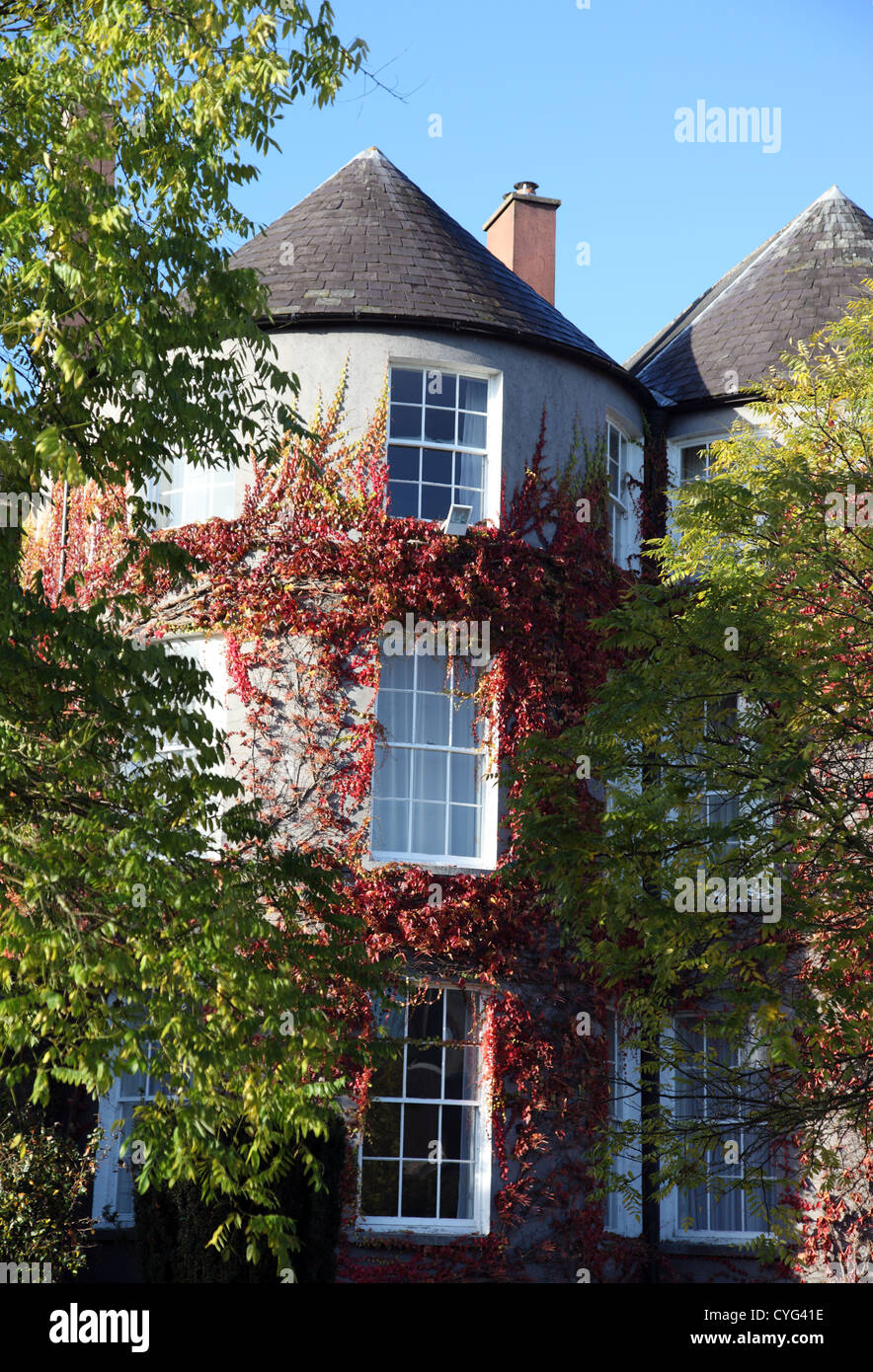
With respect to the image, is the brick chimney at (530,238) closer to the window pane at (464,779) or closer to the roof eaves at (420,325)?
the roof eaves at (420,325)

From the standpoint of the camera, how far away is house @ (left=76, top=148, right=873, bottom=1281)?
15695 mm

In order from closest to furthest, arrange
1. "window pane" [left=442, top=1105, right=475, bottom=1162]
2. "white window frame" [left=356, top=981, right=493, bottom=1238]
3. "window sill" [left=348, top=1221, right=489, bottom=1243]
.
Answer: "window sill" [left=348, top=1221, right=489, bottom=1243], "white window frame" [left=356, top=981, right=493, bottom=1238], "window pane" [left=442, top=1105, right=475, bottom=1162]

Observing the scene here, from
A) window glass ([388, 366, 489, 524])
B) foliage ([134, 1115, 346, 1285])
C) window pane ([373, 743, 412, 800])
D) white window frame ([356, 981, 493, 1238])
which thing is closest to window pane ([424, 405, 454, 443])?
window glass ([388, 366, 489, 524])

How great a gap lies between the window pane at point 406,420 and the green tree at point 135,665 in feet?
23.0

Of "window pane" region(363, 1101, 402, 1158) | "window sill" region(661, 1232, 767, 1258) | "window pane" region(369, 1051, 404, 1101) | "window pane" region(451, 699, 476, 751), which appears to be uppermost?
"window pane" region(451, 699, 476, 751)

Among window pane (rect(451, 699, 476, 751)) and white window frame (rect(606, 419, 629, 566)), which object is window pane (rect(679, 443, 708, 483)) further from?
window pane (rect(451, 699, 476, 751))

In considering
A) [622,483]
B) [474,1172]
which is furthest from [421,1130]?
[622,483]

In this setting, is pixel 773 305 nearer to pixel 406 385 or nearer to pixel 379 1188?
pixel 406 385

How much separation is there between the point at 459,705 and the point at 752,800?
5.85m

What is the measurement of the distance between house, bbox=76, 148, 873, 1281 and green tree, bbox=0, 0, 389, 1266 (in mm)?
5319

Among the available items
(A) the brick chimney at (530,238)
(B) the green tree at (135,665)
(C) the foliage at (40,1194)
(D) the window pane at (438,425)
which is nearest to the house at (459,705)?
(D) the window pane at (438,425)

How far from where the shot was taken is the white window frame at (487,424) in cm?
1750

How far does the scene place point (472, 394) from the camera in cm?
1794

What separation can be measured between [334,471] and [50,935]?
30.0 feet
